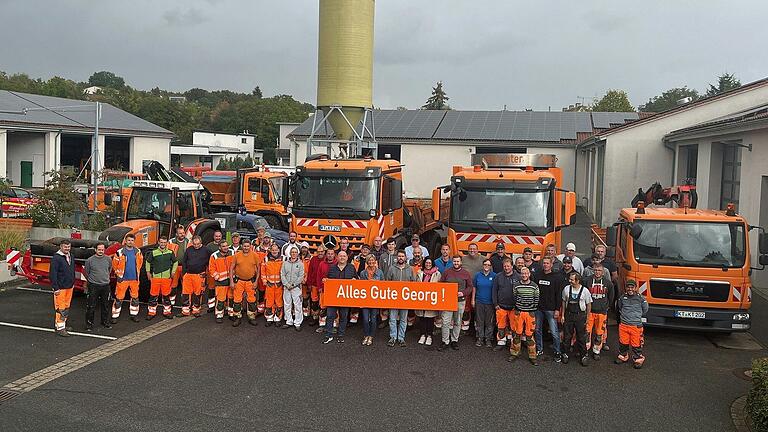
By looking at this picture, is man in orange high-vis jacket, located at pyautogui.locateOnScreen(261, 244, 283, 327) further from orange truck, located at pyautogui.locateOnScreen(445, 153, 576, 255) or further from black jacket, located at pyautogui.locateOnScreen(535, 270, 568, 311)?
black jacket, located at pyautogui.locateOnScreen(535, 270, 568, 311)

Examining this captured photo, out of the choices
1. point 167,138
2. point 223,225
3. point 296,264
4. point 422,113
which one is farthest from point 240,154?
point 296,264

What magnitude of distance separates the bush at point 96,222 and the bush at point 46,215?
35.4 inches

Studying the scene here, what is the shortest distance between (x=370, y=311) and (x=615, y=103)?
71.9 meters

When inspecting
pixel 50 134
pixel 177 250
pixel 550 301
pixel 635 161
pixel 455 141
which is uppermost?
pixel 455 141

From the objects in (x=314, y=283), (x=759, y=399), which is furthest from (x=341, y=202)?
(x=759, y=399)

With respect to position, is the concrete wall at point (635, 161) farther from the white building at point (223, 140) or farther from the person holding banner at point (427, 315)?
the white building at point (223, 140)

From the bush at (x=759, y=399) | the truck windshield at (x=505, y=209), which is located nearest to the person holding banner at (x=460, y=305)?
the truck windshield at (x=505, y=209)

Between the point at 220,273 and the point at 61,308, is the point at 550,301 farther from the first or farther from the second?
the point at 61,308

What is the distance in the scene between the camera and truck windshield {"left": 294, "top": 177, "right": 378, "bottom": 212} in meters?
14.3

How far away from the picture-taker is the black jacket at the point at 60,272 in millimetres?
11180

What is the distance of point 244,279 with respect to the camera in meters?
12.2

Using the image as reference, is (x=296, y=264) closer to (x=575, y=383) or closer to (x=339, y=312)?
(x=339, y=312)

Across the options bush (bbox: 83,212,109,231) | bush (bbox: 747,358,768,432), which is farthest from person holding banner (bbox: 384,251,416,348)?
bush (bbox: 83,212,109,231)

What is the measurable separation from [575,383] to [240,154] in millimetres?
66817
